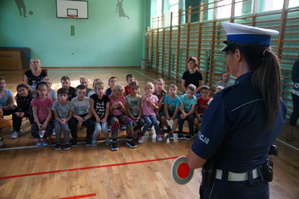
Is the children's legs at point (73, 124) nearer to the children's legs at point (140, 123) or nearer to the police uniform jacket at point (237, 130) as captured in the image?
the children's legs at point (140, 123)

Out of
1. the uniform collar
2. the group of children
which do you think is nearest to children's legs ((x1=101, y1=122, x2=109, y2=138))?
the group of children

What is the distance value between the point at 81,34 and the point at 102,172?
12697 mm

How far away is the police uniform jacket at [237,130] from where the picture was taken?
3.46 feet

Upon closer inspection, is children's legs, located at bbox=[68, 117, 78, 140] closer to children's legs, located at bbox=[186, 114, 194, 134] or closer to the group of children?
the group of children

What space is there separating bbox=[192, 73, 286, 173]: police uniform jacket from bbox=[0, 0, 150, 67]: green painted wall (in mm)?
14435

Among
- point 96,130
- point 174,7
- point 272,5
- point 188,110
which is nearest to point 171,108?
point 188,110

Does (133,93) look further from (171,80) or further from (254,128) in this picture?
(171,80)

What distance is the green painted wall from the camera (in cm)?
1316

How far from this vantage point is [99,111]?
4047mm

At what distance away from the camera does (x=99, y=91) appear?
401 cm

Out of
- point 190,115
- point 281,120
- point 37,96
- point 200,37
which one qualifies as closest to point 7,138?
point 37,96

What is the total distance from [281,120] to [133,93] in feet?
10.6

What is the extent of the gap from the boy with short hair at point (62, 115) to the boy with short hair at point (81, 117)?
92 millimetres

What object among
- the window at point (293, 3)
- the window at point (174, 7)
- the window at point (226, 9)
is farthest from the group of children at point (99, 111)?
the window at point (174, 7)
